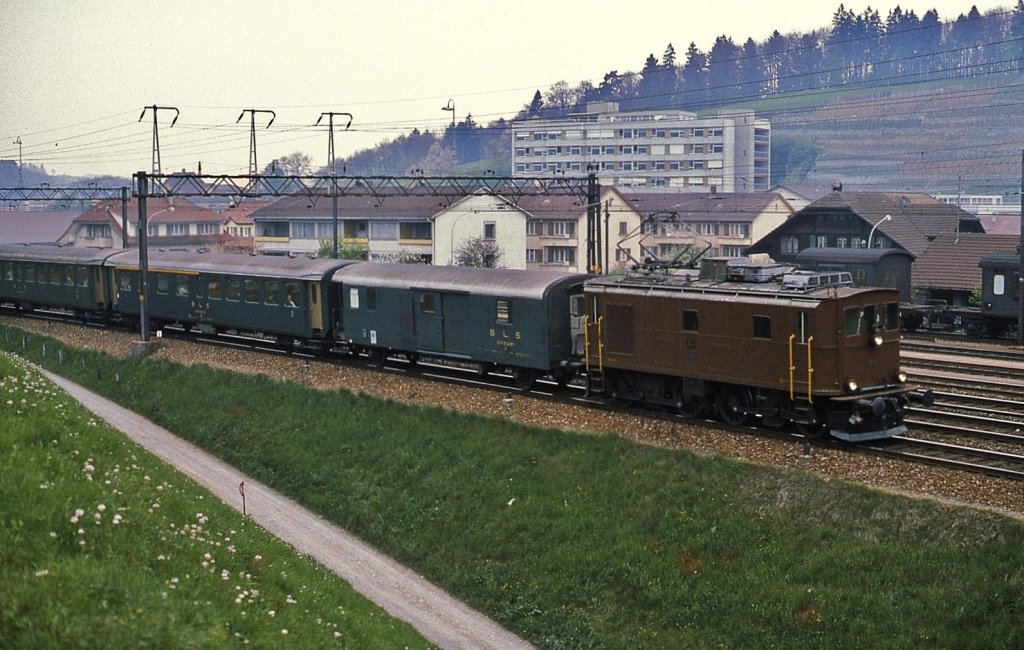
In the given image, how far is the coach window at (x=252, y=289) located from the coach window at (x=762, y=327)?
976 inches

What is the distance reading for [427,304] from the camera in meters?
37.8

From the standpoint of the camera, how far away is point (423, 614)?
78.4 feet

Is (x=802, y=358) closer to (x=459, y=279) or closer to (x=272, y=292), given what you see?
(x=459, y=279)

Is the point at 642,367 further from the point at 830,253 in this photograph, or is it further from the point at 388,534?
the point at 830,253

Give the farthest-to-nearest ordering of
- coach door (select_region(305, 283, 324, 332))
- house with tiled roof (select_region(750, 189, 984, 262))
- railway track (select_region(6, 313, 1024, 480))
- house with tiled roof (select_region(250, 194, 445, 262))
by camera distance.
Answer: house with tiled roof (select_region(250, 194, 445, 262))
house with tiled roof (select_region(750, 189, 984, 262))
coach door (select_region(305, 283, 324, 332))
railway track (select_region(6, 313, 1024, 480))

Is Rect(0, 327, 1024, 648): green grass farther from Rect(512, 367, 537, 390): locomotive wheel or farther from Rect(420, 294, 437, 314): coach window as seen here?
Rect(420, 294, 437, 314): coach window

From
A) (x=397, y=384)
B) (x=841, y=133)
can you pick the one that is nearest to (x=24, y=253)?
(x=397, y=384)

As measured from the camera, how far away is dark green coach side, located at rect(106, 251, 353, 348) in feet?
142

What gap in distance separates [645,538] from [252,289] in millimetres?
26478

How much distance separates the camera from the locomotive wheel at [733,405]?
2794 centimetres

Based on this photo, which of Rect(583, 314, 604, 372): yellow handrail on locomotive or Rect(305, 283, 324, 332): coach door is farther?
Rect(305, 283, 324, 332): coach door

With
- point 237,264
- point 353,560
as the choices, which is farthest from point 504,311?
point 237,264

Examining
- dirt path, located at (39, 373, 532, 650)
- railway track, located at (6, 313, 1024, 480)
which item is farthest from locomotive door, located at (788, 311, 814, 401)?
dirt path, located at (39, 373, 532, 650)

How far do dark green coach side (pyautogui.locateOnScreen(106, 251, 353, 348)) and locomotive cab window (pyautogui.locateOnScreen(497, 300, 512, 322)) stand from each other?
9.94m
